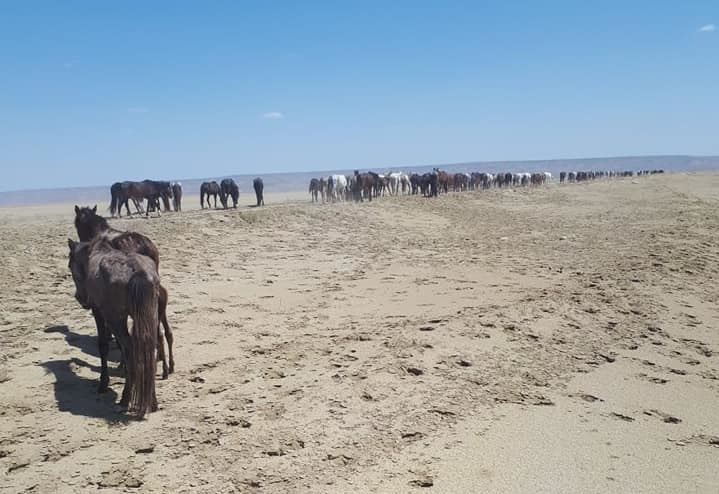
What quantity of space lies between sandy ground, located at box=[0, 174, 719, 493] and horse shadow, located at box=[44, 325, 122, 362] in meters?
0.05

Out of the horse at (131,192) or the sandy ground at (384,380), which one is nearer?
the sandy ground at (384,380)

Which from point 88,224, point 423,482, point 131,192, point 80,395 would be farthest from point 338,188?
point 423,482

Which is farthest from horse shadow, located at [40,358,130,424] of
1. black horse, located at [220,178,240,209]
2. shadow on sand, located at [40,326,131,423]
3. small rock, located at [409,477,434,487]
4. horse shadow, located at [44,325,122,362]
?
black horse, located at [220,178,240,209]

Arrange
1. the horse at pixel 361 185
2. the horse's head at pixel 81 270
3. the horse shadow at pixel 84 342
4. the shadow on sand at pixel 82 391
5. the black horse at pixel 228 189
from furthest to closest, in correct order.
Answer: the horse at pixel 361 185, the black horse at pixel 228 189, the horse shadow at pixel 84 342, the horse's head at pixel 81 270, the shadow on sand at pixel 82 391

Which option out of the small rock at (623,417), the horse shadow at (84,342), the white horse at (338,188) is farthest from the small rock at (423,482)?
the white horse at (338,188)

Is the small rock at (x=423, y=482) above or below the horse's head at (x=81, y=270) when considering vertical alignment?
below

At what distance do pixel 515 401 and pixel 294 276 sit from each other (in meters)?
6.55

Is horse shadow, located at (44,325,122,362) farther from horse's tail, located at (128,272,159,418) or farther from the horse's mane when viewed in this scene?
horse's tail, located at (128,272,159,418)

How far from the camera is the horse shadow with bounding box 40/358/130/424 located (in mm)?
4629

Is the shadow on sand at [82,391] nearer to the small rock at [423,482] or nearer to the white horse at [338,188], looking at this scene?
the small rock at [423,482]

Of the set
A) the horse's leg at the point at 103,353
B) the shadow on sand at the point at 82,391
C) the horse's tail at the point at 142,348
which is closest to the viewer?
the horse's tail at the point at 142,348

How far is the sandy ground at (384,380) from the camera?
3.66 m

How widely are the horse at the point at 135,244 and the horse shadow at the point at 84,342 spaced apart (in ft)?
2.16

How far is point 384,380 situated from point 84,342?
417 centimetres
